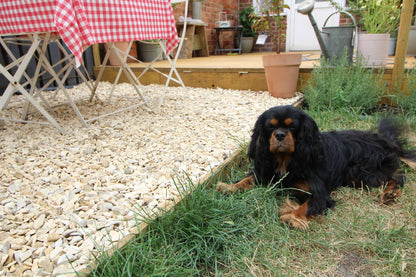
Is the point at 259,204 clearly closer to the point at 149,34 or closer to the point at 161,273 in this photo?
the point at 161,273

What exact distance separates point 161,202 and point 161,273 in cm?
53

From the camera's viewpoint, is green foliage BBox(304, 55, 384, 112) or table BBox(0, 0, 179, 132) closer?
table BBox(0, 0, 179, 132)

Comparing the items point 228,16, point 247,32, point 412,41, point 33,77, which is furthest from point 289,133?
point 228,16

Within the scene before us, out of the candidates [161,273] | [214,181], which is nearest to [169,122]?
[214,181]

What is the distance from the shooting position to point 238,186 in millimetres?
1897

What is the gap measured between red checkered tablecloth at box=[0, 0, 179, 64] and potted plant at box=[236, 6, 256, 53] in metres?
6.12

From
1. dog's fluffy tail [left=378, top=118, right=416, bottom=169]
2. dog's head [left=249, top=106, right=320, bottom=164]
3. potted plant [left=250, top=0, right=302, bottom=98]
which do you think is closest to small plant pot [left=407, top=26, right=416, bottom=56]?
potted plant [left=250, top=0, right=302, bottom=98]

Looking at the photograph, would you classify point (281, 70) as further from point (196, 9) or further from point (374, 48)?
point (196, 9)

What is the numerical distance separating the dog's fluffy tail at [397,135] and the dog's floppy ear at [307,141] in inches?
33.0

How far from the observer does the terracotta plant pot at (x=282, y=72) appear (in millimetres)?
3746

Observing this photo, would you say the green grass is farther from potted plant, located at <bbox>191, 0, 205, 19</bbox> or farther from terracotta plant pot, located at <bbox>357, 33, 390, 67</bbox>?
potted plant, located at <bbox>191, 0, 205, 19</bbox>

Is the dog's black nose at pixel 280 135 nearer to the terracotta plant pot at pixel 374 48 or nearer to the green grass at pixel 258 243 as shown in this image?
the green grass at pixel 258 243

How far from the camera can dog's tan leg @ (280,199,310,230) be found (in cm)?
160

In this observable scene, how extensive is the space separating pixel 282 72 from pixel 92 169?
2628 mm
